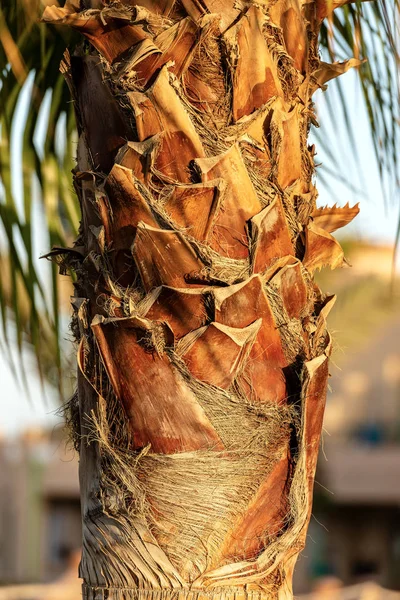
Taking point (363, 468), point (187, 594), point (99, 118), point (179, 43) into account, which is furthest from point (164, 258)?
point (363, 468)

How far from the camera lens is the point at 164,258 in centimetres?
201

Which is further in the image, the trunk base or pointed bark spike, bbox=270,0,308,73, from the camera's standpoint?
pointed bark spike, bbox=270,0,308,73

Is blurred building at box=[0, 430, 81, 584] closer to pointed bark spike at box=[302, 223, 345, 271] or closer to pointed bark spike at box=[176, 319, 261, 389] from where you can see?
pointed bark spike at box=[302, 223, 345, 271]

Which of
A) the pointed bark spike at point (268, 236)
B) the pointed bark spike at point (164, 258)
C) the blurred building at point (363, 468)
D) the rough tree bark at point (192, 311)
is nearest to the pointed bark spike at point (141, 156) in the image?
the rough tree bark at point (192, 311)

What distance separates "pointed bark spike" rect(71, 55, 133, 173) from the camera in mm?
2145

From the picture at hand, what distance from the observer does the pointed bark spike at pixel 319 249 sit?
7.29ft

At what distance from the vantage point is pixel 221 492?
1.98 meters

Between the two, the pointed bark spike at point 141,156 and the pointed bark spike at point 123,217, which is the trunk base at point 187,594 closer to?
the pointed bark spike at point 123,217

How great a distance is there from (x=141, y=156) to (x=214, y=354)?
48 cm

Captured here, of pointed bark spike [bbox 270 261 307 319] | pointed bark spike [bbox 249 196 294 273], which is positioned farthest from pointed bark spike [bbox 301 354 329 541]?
pointed bark spike [bbox 249 196 294 273]

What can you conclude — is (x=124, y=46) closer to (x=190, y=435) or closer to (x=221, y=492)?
(x=190, y=435)

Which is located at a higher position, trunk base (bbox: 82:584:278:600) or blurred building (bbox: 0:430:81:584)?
trunk base (bbox: 82:584:278:600)

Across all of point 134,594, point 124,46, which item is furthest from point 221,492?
point 124,46

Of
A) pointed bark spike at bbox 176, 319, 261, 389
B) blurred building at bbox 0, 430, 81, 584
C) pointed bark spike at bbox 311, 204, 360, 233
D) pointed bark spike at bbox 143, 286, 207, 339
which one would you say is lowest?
blurred building at bbox 0, 430, 81, 584
